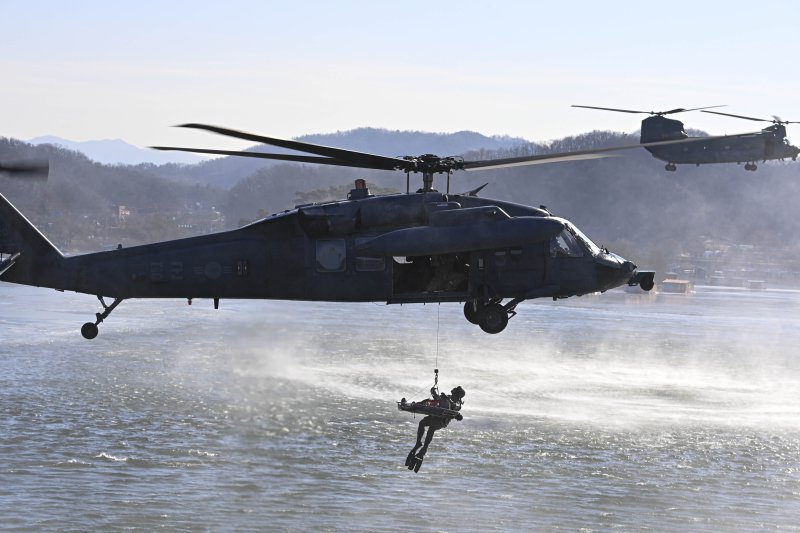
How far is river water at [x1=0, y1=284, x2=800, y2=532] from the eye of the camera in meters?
103

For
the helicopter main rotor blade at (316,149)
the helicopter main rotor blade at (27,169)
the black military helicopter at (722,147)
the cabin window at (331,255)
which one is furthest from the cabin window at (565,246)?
the black military helicopter at (722,147)

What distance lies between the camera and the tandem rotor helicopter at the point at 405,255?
29.7 meters

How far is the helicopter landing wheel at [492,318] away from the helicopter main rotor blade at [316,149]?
5054 mm

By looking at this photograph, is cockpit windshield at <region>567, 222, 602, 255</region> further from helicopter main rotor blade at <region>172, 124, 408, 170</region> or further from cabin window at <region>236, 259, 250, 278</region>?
cabin window at <region>236, 259, 250, 278</region>

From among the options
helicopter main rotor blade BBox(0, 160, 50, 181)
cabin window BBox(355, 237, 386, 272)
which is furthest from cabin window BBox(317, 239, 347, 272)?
helicopter main rotor blade BBox(0, 160, 50, 181)

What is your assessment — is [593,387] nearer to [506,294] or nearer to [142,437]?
[142,437]

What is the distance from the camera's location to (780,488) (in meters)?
110

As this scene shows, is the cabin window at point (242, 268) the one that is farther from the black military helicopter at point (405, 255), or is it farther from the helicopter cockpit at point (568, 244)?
the helicopter cockpit at point (568, 244)

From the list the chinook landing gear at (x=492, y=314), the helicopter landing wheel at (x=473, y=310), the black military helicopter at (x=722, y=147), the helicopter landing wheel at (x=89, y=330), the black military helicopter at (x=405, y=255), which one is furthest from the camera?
the black military helicopter at (x=722, y=147)

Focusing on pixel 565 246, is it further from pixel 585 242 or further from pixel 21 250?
pixel 21 250

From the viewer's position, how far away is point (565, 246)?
3125 centimetres

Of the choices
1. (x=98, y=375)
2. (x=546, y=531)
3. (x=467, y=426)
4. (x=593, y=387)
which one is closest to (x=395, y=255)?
(x=546, y=531)

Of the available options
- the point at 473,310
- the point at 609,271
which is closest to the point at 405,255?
the point at 473,310

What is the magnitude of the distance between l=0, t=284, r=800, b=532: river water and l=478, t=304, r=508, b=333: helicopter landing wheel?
72.0 meters
